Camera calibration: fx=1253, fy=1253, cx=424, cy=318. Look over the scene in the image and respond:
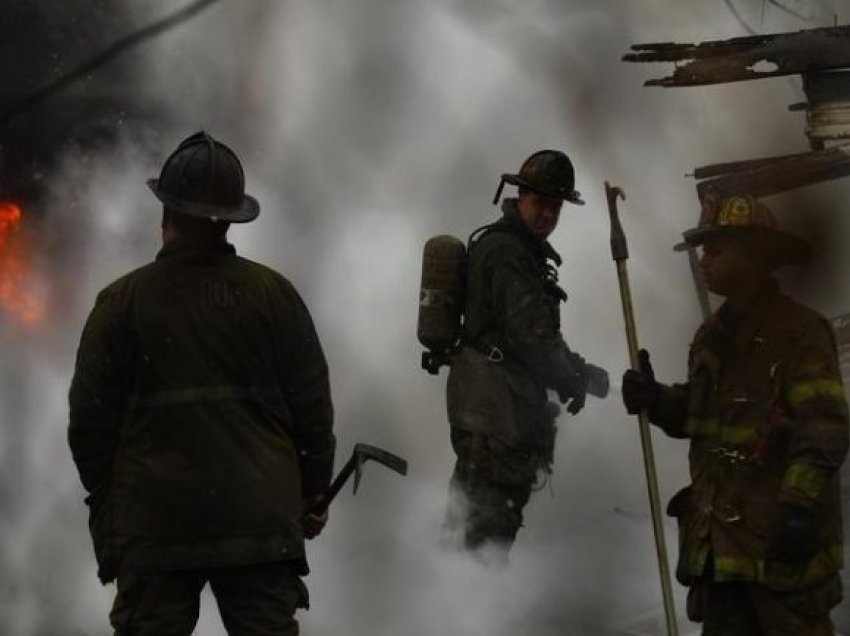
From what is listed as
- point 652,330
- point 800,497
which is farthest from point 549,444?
point 652,330

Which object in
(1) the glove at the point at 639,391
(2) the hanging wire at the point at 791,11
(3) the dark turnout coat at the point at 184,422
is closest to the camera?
(3) the dark turnout coat at the point at 184,422

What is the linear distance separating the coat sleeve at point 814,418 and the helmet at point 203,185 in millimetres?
1690

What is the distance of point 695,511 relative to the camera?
3910mm

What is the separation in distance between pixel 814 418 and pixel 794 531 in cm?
33

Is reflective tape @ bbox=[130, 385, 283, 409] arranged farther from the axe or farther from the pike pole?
the pike pole

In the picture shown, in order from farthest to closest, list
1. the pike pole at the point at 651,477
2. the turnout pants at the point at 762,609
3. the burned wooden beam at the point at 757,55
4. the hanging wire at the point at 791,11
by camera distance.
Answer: the hanging wire at the point at 791,11 → the burned wooden beam at the point at 757,55 → the pike pole at the point at 651,477 → the turnout pants at the point at 762,609

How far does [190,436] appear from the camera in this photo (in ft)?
11.6

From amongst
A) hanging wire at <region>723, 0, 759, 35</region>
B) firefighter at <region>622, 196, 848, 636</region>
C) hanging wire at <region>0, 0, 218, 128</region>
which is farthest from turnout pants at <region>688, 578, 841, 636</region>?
hanging wire at <region>723, 0, 759, 35</region>

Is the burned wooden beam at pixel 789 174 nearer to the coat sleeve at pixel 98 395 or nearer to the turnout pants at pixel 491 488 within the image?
the turnout pants at pixel 491 488

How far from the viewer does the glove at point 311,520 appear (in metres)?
3.87

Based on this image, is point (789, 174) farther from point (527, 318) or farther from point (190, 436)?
point (190, 436)

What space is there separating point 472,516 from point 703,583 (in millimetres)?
1884

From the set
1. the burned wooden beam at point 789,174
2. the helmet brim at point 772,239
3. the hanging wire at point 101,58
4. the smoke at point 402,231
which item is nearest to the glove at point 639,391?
the helmet brim at point 772,239

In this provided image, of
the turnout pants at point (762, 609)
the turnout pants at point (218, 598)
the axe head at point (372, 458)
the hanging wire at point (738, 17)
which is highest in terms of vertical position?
the hanging wire at point (738, 17)
